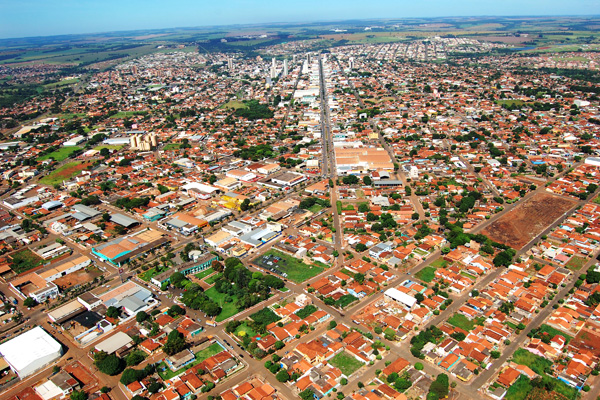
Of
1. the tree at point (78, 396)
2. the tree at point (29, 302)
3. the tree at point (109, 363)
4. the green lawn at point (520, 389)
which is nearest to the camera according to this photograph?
the green lawn at point (520, 389)

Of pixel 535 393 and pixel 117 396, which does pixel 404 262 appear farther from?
pixel 117 396

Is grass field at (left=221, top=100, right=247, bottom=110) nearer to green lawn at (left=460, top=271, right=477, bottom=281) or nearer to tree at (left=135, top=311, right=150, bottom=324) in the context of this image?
tree at (left=135, top=311, right=150, bottom=324)

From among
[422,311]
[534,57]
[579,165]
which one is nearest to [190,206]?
[422,311]

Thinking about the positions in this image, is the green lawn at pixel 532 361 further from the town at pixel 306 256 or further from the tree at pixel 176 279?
the tree at pixel 176 279

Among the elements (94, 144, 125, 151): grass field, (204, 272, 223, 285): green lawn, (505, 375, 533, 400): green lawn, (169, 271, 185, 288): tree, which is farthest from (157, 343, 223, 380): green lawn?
(94, 144, 125, 151): grass field

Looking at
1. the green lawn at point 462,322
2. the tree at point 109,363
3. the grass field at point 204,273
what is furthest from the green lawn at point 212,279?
the green lawn at point 462,322

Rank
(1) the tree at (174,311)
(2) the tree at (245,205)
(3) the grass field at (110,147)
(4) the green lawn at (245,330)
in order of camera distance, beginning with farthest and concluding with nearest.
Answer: (3) the grass field at (110,147) < (2) the tree at (245,205) < (1) the tree at (174,311) < (4) the green lawn at (245,330)

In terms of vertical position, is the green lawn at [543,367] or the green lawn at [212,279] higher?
the green lawn at [212,279]
